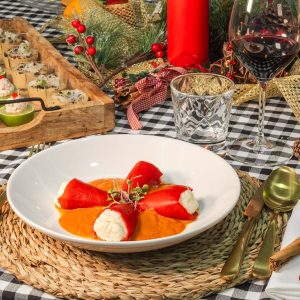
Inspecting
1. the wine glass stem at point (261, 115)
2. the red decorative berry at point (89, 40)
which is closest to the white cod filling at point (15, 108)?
the red decorative berry at point (89, 40)

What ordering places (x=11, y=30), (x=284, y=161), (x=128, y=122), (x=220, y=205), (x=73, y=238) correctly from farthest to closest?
(x=11, y=30) → (x=128, y=122) → (x=284, y=161) → (x=220, y=205) → (x=73, y=238)

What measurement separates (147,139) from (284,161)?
26 centimetres

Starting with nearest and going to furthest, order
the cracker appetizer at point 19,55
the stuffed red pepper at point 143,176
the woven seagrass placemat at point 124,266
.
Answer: the woven seagrass placemat at point 124,266
the stuffed red pepper at point 143,176
the cracker appetizer at point 19,55

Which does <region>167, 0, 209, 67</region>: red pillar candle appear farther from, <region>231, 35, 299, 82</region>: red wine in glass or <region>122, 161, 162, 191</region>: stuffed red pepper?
<region>122, 161, 162, 191</region>: stuffed red pepper

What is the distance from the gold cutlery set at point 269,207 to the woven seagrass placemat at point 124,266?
12 mm

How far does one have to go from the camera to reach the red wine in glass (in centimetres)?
121

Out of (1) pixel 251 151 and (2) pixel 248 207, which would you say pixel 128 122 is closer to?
(1) pixel 251 151

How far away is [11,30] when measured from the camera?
1917 millimetres

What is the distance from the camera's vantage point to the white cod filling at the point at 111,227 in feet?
2.92

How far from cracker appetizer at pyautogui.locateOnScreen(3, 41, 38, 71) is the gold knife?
0.77m

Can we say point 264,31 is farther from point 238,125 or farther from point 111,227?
point 111,227

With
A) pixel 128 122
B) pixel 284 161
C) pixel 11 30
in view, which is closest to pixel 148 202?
pixel 284 161

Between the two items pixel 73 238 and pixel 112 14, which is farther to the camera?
pixel 112 14

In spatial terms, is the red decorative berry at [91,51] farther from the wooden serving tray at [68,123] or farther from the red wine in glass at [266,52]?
the red wine in glass at [266,52]
